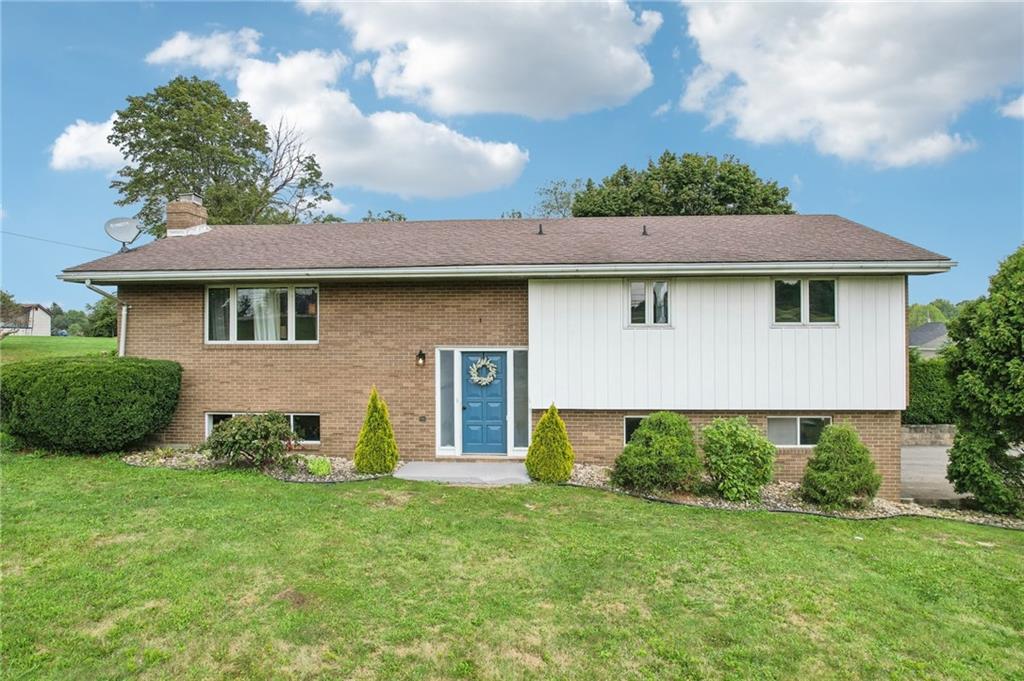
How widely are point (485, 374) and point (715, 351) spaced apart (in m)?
4.16

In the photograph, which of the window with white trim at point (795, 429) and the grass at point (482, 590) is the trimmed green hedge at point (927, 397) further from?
the grass at point (482, 590)

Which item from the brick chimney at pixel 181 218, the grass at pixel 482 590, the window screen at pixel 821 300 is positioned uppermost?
the brick chimney at pixel 181 218

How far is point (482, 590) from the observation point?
4.81m

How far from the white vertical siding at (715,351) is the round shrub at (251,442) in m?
4.36

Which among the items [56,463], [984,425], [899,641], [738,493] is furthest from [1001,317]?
[56,463]

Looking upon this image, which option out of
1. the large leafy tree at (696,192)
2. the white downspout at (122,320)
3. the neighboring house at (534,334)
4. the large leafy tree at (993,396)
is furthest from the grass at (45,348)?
the large leafy tree at (993,396)

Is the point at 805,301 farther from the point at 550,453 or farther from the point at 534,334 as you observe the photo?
the point at 550,453

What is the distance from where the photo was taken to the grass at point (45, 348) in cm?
2430

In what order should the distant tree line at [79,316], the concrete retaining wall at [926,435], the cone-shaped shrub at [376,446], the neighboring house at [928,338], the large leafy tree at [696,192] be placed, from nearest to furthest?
the cone-shaped shrub at [376,446], the concrete retaining wall at [926,435], the large leafy tree at [696,192], the distant tree line at [79,316], the neighboring house at [928,338]

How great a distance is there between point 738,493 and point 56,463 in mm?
10761

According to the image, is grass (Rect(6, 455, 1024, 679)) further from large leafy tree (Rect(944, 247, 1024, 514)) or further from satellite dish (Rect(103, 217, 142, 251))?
satellite dish (Rect(103, 217, 142, 251))

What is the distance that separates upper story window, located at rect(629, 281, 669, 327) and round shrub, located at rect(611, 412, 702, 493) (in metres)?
2.00

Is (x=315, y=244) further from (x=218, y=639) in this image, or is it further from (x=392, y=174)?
(x=392, y=174)

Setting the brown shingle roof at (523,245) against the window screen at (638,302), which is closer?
the brown shingle roof at (523,245)
